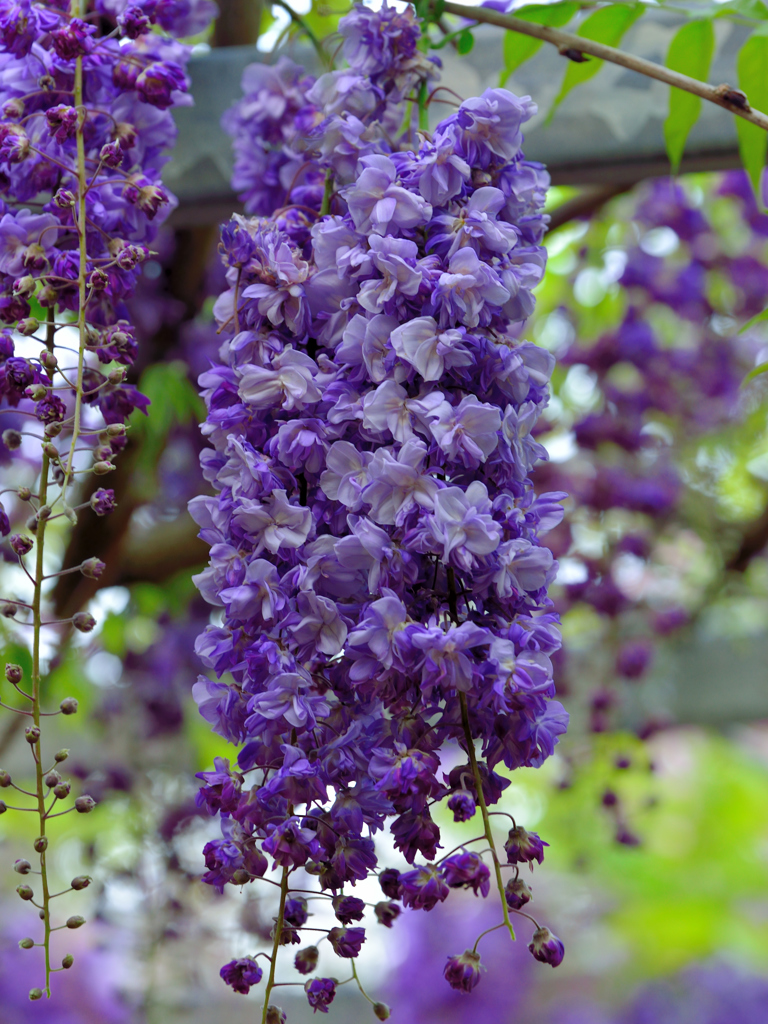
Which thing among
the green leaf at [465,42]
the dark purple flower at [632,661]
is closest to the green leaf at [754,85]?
the green leaf at [465,42]

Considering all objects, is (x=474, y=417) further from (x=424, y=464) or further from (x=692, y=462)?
(x=692, y=462)

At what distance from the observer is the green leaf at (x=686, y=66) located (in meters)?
0.66

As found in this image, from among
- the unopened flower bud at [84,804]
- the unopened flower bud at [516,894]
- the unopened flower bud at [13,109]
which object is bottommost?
the unopened flower bud at [84,804]

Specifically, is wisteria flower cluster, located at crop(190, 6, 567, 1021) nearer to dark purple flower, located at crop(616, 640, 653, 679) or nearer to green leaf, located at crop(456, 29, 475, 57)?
green leaf, located at crop(456, 29, 475, 57)

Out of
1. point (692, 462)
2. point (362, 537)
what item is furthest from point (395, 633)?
point (692, 462)

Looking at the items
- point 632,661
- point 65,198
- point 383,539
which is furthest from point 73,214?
point 632,661

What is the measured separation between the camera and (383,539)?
1.35 feet

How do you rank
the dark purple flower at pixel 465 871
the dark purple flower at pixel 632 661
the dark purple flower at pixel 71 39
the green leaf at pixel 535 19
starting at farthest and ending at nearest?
the dark purple flower at pixel 632 661 → the green leaf at pixel 535 19 → the dark purple flower at pixel 71 39 → the dark purple flower at pixel 465 871

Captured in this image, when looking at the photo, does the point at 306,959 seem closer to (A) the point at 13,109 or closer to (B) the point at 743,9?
(A) the point at 13,109

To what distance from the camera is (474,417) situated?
42cm

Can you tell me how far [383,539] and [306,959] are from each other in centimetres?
21

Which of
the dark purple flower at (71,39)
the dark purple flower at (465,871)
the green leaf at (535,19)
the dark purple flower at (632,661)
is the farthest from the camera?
the dark purple flower at (632,661)

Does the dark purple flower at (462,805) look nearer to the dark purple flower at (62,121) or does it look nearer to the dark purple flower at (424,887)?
the dark purple flower at (424,887)

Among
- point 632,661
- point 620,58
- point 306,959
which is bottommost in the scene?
point 632,661
